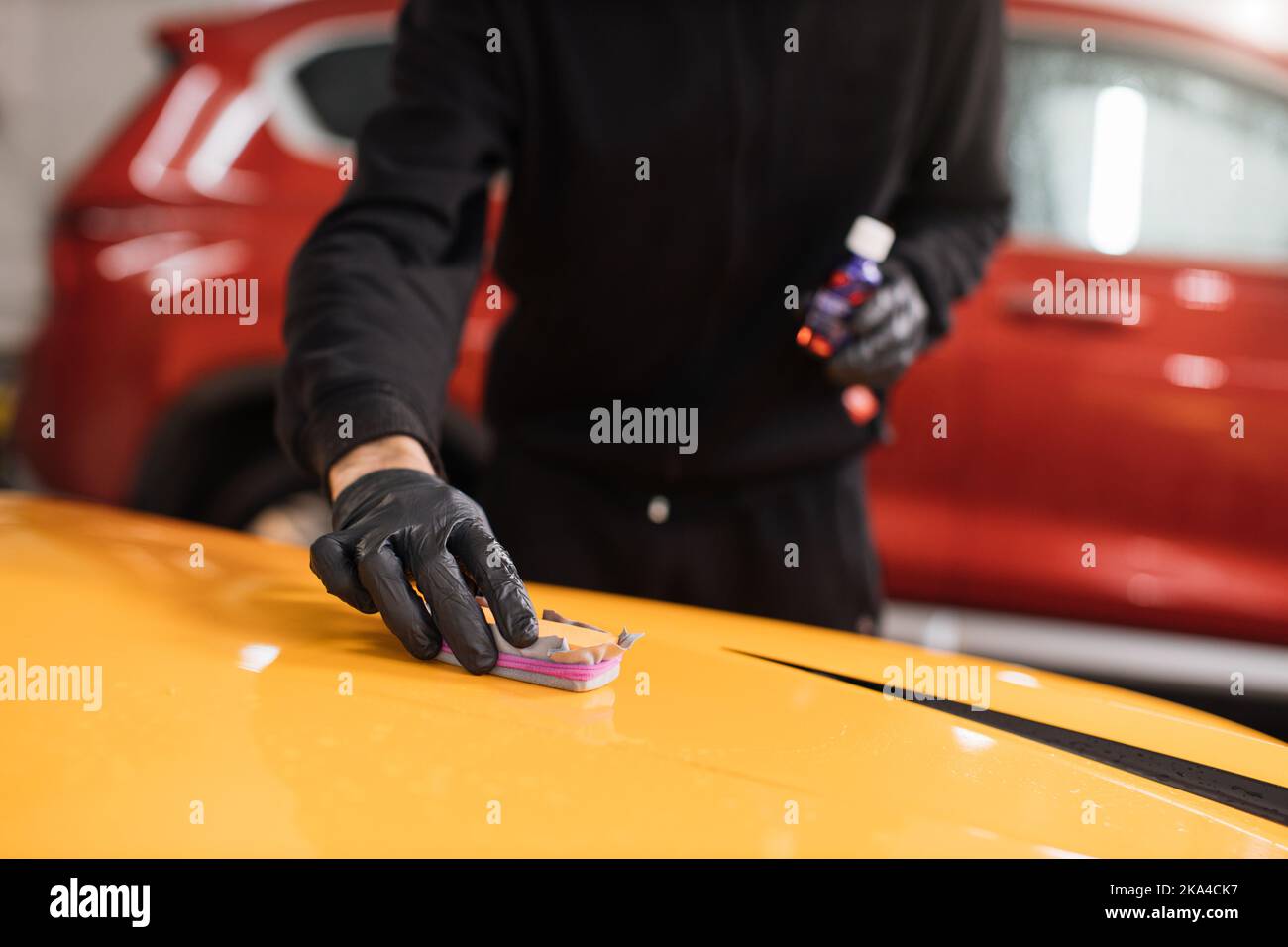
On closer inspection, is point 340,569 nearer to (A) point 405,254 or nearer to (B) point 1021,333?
(A) point 405,254

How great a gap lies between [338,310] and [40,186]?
608 centimetres

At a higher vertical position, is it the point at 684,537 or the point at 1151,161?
the point at 1151,161

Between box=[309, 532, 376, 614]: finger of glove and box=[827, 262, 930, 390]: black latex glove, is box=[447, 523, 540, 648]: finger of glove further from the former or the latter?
box=[827, 262, 930, 390]: black latex glove

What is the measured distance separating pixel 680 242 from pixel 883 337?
26 centimetres

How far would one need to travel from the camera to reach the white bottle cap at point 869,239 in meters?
1.37

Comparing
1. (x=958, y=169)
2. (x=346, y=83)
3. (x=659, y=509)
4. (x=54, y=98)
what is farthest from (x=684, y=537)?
(x=54, y=98)

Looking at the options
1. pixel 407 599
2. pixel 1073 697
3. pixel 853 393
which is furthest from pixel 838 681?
pixel 853 393

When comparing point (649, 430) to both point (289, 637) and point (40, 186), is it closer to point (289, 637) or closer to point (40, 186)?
point (289, 637)

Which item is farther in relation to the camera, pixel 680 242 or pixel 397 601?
pixel 680 242

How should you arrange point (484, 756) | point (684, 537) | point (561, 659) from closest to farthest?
point (484, 756) < point (561, 659) < point (684, 537)

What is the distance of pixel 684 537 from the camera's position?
1.52m

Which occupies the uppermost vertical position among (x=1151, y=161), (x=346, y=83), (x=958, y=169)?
(x=346, y=83)

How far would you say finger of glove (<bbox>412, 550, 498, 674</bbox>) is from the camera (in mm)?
833

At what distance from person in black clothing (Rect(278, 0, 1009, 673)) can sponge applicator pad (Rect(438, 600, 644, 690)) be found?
444 mm
